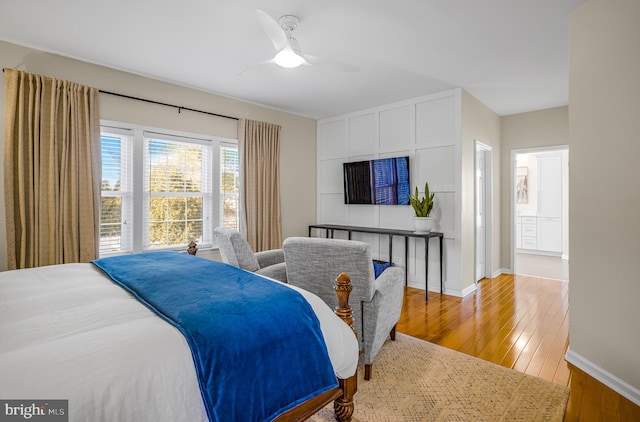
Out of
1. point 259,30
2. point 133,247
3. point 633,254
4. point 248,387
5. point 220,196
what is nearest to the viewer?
point 248,387

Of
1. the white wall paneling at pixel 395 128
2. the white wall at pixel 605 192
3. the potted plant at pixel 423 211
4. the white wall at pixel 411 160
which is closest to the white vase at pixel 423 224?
the potted plant at pixel 423 211

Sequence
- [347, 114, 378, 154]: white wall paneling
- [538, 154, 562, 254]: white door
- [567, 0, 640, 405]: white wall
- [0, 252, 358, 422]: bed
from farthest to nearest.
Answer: [538, 154, 562, 254]: white door < [347, 114, 378, 154]: white wall paneling < [567, 0, 640, 405]: white wall < [0, 252, 358, 422]: bed

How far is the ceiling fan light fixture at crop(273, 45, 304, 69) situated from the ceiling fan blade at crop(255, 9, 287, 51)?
0.05 m

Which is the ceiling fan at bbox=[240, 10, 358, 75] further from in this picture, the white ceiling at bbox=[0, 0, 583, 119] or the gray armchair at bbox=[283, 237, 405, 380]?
the gray armchair at bbox=[283, 237, 405, 380]

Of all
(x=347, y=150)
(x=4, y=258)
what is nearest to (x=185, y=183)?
(x=4, y=258)

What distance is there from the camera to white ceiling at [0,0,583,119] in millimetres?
2324

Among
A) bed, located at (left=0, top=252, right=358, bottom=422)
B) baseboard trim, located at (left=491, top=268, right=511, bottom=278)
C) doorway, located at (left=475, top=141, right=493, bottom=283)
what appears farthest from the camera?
baseboard trim, located at (left=491, top=268, right=511, bottom=278)

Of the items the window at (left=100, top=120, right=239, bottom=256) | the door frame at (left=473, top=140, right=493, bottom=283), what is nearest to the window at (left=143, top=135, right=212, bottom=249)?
the window at (left=100, top=120, right=239, bottom=256)

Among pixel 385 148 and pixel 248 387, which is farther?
pixel 385 148

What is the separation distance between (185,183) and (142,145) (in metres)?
0.64

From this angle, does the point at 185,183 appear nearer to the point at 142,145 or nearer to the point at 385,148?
the point at 142,145

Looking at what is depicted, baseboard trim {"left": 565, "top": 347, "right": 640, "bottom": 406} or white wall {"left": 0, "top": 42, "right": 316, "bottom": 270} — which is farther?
white wall {"left": 0, "top": 42, "right": 316, "bottom": 270}

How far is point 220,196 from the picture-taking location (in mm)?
4273

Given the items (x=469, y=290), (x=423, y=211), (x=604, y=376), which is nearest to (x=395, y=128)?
(x=423, y=211)
